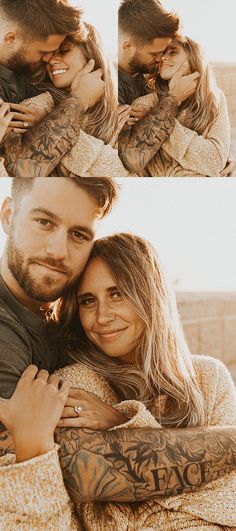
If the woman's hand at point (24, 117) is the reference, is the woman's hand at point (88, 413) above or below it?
below

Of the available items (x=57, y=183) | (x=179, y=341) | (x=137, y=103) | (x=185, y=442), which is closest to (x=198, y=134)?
(x=137, y=103)

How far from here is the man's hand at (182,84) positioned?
249 centimetres

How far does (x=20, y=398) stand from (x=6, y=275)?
36 centimetres

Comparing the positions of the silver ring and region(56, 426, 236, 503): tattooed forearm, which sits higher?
the silver ring

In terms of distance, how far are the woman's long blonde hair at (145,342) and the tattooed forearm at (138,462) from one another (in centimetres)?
11

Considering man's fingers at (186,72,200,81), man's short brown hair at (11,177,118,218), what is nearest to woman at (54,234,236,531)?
man's short brown hair at (11,177,118,218)

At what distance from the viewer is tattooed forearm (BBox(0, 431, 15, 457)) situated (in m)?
2.18

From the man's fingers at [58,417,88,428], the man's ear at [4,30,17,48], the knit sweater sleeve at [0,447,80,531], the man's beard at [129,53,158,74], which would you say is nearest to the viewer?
the knit sweater sleeve at [0,447,80,531]

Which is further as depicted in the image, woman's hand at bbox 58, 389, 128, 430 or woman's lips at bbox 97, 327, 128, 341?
woman's lips at bbox 97, 327, 128, 341

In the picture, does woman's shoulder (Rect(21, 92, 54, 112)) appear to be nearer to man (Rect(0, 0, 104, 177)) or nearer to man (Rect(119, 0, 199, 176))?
man (Rect(0, 0, 104, 177))

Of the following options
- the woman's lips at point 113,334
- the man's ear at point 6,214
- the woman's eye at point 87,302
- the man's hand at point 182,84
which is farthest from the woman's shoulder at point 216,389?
the man's hand at point 182,84

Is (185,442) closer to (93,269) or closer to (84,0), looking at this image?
(93,269)

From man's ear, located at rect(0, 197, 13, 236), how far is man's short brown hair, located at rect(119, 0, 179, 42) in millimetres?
623

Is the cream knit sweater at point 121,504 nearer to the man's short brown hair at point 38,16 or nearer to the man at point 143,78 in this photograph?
the man at point 143,78
